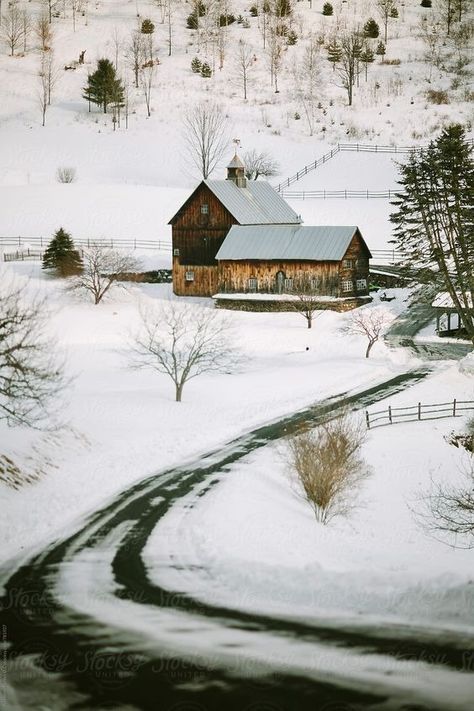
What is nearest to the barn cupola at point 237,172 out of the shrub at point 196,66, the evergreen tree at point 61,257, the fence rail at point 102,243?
the fence rail at point 102,243

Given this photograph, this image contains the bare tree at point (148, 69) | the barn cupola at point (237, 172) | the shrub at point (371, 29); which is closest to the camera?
the barn cupola at point (237, 172)

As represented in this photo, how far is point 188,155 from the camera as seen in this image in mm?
84812

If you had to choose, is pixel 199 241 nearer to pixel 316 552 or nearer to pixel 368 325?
pixel 368 325

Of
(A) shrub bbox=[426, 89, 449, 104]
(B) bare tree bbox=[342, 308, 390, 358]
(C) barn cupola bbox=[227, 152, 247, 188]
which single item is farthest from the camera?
(A) shrub bbox=[426, 89, 449, 104]

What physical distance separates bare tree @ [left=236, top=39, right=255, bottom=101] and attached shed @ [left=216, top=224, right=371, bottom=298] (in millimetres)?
47304

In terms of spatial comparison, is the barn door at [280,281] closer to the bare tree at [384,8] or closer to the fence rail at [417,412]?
the fence rail at [417,412]

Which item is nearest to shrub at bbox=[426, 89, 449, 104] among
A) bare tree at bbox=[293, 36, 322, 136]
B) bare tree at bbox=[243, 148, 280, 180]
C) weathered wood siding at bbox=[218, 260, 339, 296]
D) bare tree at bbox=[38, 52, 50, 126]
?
bare tree at bbox=[293, 36, 322, 136]

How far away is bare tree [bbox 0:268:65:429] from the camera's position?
2303cm

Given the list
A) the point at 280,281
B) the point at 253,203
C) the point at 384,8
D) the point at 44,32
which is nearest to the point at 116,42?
the point at 44,32

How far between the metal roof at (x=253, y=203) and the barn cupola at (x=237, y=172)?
13.6 inches

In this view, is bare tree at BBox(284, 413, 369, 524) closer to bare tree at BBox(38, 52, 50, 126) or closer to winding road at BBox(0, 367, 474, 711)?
winding road at BBox(0, 367, 474, 711)

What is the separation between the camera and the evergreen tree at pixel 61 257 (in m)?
54.9

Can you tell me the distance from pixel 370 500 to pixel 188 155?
217ft

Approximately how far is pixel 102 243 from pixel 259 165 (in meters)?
24.9
